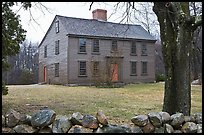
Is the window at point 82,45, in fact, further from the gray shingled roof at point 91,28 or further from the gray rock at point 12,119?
the gray rock at point 12,119

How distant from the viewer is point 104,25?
29.6 m

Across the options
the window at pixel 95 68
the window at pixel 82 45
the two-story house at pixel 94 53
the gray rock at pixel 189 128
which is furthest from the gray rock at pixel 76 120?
the window at pixel 82 45

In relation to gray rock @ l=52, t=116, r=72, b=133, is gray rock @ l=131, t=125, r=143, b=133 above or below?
below

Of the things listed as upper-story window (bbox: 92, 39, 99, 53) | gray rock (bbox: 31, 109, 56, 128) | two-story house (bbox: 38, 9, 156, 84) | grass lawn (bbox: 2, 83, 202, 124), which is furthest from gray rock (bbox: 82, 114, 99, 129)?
upper-story window (bbox: 92, 39, 99, 53)

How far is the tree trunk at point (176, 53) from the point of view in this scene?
22.3ft

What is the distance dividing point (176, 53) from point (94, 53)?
2081 centimetres

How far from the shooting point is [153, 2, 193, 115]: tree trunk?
22.3 feet

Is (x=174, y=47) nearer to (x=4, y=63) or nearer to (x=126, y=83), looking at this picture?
(x=4, y=63)

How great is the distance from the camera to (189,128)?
5.12 m

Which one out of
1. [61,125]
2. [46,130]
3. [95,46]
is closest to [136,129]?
[61,125]

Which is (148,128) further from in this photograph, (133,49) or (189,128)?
(133,49)

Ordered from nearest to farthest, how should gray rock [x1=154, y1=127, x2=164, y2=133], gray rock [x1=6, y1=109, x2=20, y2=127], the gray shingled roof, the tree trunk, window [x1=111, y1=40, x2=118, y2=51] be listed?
gray rock [x1=6, y1=109, x2=20, y2=127]
gray rock [x1=154, y1=127, x2=164, y2=133]
the tree trunk
the gray shingled roof
window [x1=111, y1=40, x2=118, y2=51]

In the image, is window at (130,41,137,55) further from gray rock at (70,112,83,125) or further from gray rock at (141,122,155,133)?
gray rock at (70,112,83,125)

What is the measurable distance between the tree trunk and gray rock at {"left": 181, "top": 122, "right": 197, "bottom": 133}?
1.71 meters
